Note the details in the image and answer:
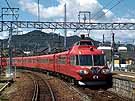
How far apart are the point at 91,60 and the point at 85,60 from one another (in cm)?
41

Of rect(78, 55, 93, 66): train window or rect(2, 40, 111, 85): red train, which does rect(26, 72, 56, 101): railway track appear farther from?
rect(78, 55, 93, 66): train window

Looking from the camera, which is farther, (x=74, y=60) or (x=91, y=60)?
(x=74, y=60)

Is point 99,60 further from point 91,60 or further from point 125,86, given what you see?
point 125,86

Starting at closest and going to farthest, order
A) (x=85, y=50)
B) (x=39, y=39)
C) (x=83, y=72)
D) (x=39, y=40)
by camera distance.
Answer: (x=83, y=72)
(x=85, y=50)
(x=39, y=39)
(x=39, y=40)

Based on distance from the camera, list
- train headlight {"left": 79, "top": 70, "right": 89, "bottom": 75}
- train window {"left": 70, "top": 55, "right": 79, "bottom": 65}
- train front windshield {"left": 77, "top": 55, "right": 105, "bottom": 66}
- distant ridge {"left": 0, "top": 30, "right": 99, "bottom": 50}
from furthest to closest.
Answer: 1. distant ridge {"left": 0, "top": 30, "right": 99, "bottom": 50}
2. train window {"left": 70, "top": 55, "right": 79, "bottom": 65}
3. train front windshield {"left": 77, "top": 55, "right": 105, "bottom": 66}
4. train headlight {"left": 79, "top": 70, "right": 89, "bottom": 75}

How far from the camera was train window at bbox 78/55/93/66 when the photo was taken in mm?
26266

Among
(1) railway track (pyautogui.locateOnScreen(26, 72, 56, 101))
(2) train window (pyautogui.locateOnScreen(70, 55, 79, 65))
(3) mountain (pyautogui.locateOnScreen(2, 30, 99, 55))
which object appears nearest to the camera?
(1) railway track (pyautogui.locateOnScreen(26, 72, 56, 101))

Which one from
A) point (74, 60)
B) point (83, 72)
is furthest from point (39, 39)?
point (83, 72)

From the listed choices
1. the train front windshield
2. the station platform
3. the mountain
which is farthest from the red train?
the mountain

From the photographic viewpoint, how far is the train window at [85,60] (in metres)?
26.3

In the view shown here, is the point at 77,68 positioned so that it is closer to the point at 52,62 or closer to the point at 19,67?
the point at 52,62

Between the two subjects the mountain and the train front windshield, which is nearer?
the train front windshield

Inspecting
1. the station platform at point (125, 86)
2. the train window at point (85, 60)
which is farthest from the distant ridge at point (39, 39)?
the station platform at point (125, 86)

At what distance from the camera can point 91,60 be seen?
2642 cm
